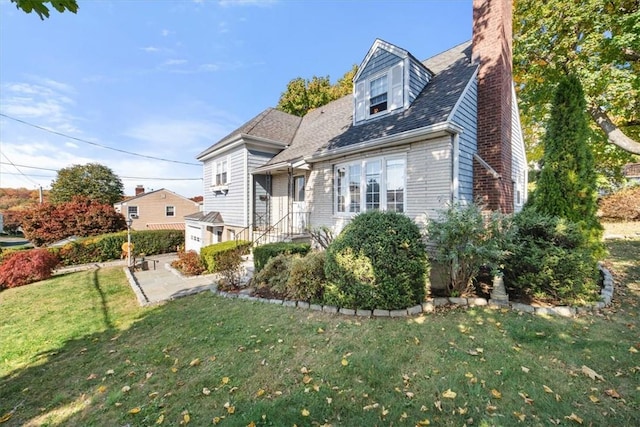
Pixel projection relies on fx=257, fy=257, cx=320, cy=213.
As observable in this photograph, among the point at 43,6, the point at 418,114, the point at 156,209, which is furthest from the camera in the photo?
the point at 156,209

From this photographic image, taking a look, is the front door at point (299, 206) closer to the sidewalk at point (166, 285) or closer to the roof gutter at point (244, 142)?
the roof gutter at point (244, 142)

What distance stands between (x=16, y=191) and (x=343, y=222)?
7462cm

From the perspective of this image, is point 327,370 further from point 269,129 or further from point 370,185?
point 269,129

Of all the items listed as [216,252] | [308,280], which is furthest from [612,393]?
[216,252]

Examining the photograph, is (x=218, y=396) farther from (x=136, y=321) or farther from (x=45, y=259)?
(x=45, y=259)

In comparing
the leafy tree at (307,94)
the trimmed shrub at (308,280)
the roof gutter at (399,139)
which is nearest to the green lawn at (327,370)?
the trimmed shrub at (308,280)

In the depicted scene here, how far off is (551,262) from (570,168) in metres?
2.63

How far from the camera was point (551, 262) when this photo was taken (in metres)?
5.03

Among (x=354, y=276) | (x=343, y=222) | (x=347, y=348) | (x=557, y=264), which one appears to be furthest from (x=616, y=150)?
(x=347, y=348)

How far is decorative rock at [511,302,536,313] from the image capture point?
16.1ft

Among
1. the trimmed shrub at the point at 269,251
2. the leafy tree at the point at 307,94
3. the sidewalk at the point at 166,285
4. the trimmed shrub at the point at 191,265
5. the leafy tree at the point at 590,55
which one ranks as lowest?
the sidewalk at the point at 166,285

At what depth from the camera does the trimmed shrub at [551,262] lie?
4.97 meters

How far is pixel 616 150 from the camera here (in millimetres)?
12211

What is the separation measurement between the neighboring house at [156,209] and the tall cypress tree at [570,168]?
3174cm
